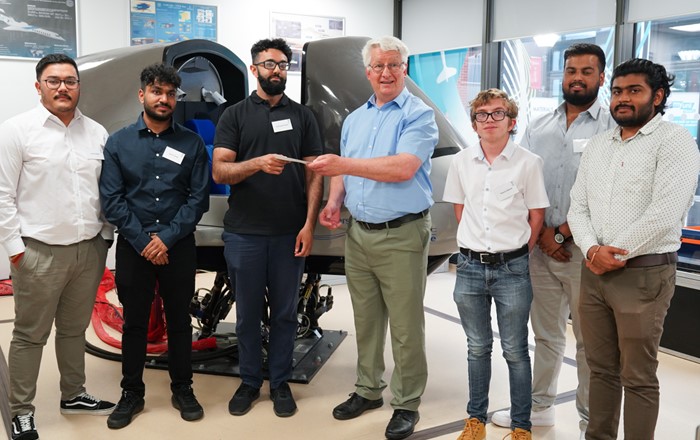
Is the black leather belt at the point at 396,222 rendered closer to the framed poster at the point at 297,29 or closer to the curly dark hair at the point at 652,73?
the curly dark hair at the point at 652,73

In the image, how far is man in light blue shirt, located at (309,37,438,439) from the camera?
276cm

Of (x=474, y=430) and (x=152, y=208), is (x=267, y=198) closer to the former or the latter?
(x=152, y=208)

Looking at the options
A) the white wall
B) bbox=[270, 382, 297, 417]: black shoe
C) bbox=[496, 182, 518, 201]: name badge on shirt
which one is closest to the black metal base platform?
bbox=[270, 382, 297, 417]: black shoe

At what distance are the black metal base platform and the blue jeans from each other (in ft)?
3.90

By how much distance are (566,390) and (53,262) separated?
2.63 meters

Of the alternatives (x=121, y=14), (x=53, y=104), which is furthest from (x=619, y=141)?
(x=121, y=14)

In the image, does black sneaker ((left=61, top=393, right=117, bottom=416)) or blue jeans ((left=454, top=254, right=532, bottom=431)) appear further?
black sneaker ((left=61, top=393, right=117, bottom=416))

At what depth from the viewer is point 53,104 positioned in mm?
2801

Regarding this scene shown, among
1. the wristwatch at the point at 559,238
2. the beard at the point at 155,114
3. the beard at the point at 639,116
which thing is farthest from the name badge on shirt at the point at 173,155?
the beard at the point at 639,116

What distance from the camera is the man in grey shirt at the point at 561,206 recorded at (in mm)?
2713

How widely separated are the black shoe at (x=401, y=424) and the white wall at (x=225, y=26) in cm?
439

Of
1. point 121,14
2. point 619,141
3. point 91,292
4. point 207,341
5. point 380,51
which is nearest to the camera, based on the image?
point 619,141

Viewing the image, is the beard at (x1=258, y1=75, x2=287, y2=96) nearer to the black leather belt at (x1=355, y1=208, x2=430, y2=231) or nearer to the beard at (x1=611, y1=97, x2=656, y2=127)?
the black leather belt at (x1=355, y1=208, x2=430, y2=231)

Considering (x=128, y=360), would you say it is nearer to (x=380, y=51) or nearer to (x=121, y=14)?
(x=380, y=51)
